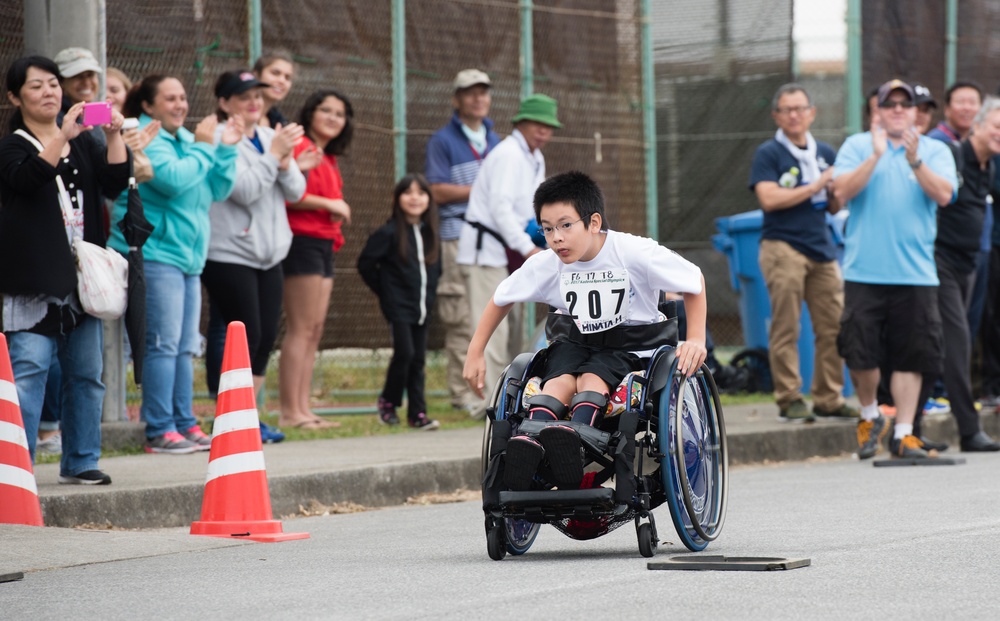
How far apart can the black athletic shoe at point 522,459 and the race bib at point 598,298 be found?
28.1 inches

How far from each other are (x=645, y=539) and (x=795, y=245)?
612 centimetres

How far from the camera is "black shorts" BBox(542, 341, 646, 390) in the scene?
655 centimetres

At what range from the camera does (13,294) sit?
785 cm

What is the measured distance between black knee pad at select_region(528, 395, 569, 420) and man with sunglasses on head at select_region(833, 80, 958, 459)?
15.5 ft

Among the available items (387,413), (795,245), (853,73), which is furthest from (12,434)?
(853,73)

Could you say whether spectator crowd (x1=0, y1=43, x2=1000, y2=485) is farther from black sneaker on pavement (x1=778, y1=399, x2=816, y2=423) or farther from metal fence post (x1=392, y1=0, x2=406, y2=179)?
metal fence post (x1=392, y1=0, x2=406, y2=179)

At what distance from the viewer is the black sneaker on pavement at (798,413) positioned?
40.2ft

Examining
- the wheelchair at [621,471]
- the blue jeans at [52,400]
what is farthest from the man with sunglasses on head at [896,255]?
the blue jeans at [52,400]

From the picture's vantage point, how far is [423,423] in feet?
37.6

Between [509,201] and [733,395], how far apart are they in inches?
154

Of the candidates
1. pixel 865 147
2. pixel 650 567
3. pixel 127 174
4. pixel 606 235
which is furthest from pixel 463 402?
pixel 650 567

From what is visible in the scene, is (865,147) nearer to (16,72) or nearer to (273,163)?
(273,163)

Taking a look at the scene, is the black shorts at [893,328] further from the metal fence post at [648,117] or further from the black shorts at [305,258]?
the metal fence post at [648,117]

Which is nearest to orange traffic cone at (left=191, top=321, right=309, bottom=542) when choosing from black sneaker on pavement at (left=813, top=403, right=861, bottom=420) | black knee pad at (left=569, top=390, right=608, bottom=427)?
black knee pad at (left=569, top=390, right=608, bottom=427)
